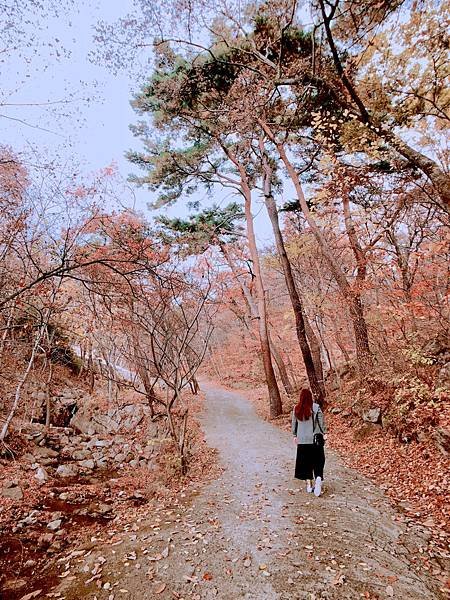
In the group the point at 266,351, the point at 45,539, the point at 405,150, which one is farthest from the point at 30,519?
the point at 405,150

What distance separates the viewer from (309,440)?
536 cm

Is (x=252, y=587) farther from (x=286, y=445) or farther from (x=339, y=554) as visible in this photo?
(x=286, y=445)

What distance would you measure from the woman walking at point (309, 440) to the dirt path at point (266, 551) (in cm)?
40

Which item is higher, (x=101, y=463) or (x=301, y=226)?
(x=301, y=226)

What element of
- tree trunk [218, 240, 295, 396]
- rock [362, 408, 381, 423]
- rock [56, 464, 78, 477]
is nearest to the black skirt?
rock [362, 408, 381, 423]

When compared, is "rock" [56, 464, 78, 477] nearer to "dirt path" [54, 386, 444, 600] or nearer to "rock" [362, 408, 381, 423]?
"dirt path" [54, 386, 444, 600]

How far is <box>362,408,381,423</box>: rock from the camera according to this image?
8070 mm

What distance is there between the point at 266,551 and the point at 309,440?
181 cm

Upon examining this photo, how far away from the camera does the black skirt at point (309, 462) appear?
211 inches

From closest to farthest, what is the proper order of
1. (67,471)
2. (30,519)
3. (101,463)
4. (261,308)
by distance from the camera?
1. (30,519)
2. (67,471)
3. (101,463)
4. (261,308)

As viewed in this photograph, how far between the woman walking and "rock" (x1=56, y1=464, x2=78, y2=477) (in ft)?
22.1

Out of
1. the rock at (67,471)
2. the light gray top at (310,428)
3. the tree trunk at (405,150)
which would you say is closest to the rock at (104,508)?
the rock at (67,471)

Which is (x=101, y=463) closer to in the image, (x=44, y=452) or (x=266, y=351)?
(x=44, y=452)

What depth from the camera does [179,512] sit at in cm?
564
